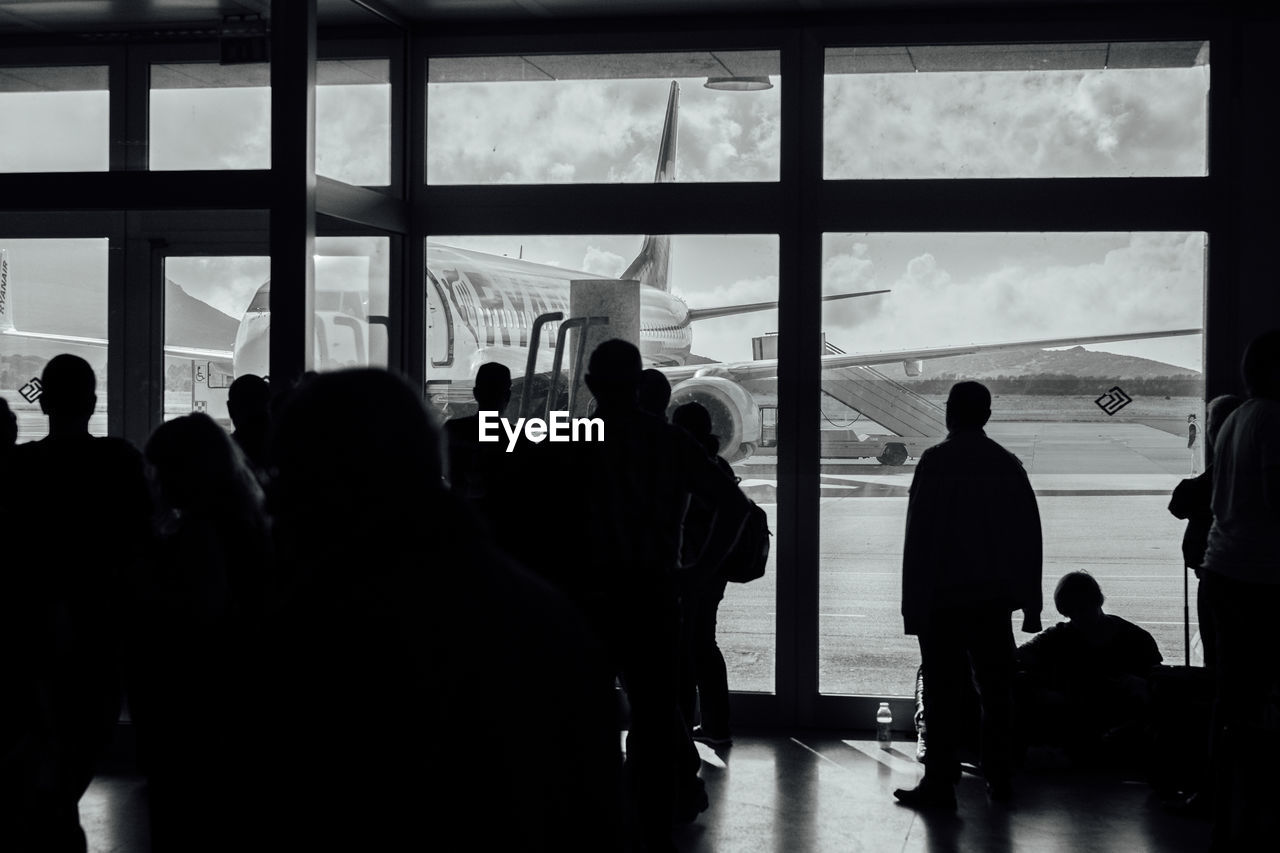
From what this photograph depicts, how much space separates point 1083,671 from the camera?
5.91 meters

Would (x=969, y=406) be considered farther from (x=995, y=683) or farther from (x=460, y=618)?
(x=460, y=618)

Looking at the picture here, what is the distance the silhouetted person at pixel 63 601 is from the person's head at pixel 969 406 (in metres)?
3.01

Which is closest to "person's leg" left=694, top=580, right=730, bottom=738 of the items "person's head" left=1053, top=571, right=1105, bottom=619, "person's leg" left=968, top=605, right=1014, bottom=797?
"person's leg" left=968, top=605, right=1014, bottom=797

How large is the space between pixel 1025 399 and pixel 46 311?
15.3ft

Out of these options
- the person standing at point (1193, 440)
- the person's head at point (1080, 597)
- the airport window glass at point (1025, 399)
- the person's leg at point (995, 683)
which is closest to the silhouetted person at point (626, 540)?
the person's leg at point (995, 683)

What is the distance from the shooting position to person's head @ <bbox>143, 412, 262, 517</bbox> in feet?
9.50

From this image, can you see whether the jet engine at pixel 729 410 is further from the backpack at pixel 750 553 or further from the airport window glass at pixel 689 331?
the backpack at pixel 750 553

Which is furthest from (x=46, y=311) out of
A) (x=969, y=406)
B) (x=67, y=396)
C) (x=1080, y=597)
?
(x=1080, y=597)

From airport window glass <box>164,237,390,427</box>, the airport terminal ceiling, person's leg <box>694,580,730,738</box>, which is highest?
the airport terminal ceiling

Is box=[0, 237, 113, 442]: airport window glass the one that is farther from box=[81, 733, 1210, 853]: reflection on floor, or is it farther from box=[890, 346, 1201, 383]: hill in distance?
box=[890, 346, 1201, 383]: hill in distance

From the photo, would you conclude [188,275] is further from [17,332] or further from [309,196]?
[309,196]

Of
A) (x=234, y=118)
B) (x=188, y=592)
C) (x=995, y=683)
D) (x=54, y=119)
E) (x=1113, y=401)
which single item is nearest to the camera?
(x=188, y=592)

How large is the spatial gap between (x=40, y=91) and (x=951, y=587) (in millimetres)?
4536

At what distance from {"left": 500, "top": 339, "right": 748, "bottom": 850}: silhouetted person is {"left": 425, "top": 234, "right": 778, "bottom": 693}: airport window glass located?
246cm
